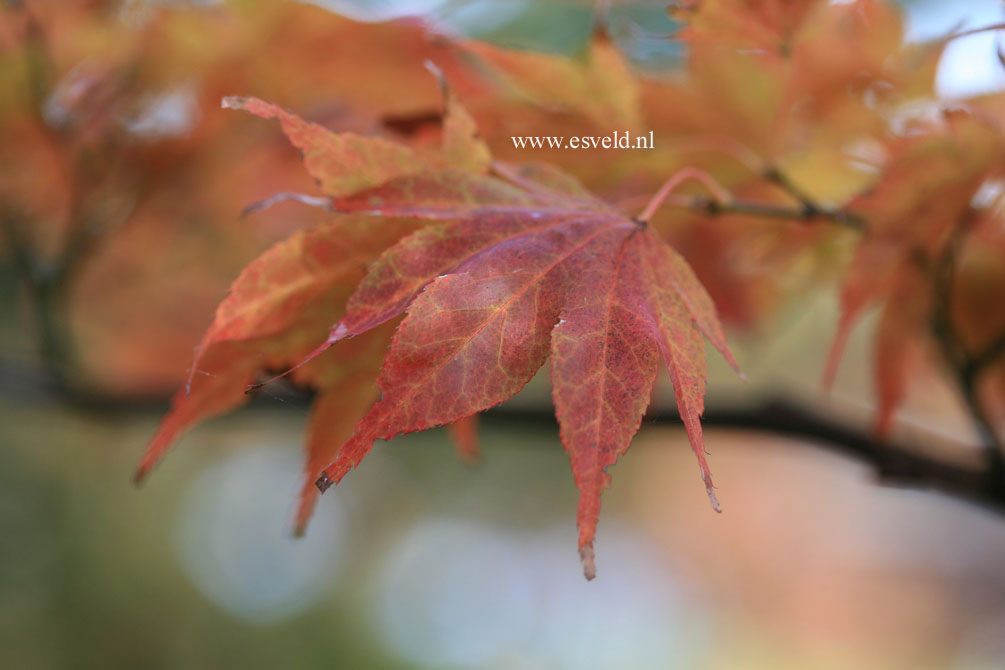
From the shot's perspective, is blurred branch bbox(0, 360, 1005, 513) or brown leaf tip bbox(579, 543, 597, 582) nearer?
brown leaf tip bbox(579, 543, 597, 582)

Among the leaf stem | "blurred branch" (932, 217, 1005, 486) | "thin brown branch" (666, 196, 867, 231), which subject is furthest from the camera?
"blurred branch" (932, 217, 1005, 486)

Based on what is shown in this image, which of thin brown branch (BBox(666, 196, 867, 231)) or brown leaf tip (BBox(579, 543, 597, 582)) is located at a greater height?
brown leaf tip (BBox(579, 543, 597, 582))

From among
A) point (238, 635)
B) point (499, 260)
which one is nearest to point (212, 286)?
point (499, 260)

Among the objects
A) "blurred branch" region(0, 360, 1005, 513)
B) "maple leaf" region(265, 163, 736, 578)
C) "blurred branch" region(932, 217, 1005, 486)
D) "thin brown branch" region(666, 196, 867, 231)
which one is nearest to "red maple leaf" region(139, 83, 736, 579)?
"maple leaf" region(265, 163, 736, 578)

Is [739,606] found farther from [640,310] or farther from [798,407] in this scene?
[640,310]

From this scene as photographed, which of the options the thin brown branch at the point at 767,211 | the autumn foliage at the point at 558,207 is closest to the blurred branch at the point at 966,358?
the autumn foliage at the point at 558,207

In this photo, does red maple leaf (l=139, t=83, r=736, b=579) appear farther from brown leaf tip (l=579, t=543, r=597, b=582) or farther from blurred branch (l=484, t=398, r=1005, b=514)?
blurred branch (l=484, t=398, r=1005, b=514)
